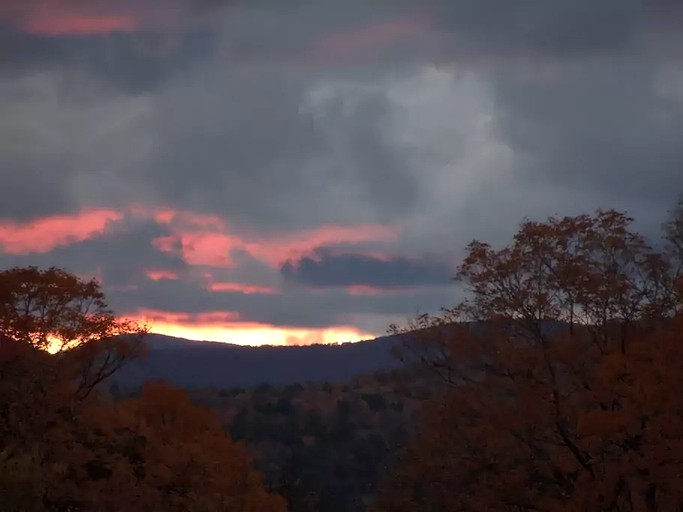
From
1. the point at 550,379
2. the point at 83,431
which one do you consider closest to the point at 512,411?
the point at 550,379

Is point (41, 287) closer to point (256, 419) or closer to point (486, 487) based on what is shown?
point (486, 487)

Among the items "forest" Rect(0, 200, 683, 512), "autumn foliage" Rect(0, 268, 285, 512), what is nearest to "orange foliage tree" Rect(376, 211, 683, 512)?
"forest" Rect(0, 200, 683, 512)

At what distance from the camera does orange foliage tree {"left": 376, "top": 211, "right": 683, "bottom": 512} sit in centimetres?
3575

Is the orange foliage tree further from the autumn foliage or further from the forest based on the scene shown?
the autumn foliage

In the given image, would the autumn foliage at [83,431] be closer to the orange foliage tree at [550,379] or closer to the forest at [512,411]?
the forest at [512,411]

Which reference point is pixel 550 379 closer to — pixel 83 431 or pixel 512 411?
pixel 512 411

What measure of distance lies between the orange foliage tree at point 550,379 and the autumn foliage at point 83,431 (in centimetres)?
1026

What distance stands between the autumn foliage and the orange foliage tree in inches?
404

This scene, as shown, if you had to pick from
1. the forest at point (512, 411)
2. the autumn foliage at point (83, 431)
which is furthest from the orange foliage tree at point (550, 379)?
the autumn foliage at point (83, 431)

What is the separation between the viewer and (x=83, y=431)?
3859cm

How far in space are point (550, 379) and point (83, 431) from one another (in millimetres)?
16852

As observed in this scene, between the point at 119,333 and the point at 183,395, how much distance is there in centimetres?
1878

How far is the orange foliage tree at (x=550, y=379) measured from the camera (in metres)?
35.8

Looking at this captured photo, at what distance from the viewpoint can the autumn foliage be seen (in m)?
31.5
